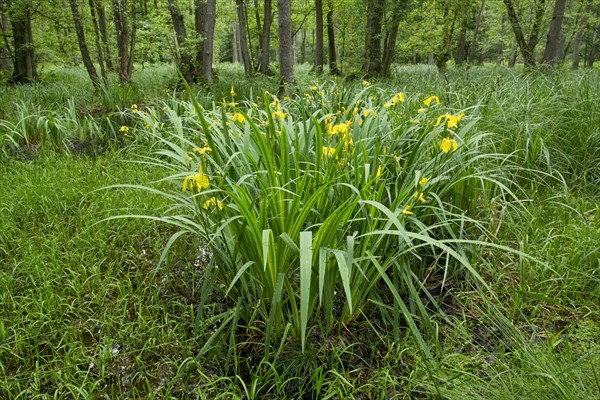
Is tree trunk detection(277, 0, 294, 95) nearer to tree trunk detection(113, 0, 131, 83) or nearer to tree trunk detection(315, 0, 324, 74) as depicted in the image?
tree trunk detection(113, 0, 131, 83)

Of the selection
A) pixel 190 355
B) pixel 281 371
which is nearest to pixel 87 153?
pixel 190 355

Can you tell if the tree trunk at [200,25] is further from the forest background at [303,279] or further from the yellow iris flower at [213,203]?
the yellow iris flower at [213,203]

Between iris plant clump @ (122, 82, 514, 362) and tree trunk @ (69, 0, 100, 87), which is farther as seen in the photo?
tree trunk @ (69, 0, 100, 87)

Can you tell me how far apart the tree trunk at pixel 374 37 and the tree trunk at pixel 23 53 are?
7563 millimetres

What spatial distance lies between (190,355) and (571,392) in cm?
129

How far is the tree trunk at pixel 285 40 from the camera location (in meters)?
4.55

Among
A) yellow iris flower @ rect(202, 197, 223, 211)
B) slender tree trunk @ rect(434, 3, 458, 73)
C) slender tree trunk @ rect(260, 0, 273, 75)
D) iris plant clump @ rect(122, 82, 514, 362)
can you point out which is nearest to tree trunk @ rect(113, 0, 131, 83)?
slender tree trunk @ rect(260, 0, 273, 75)

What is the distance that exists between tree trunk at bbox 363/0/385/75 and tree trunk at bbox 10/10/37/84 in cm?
756

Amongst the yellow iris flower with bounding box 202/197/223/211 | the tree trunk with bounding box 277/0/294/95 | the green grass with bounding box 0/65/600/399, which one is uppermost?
the tree trunk with bounding box 277/0/294/95

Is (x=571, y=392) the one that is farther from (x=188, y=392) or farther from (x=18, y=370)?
(x=18, y=370)

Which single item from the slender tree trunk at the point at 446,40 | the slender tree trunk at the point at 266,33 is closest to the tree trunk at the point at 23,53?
the slender tree trunk at the point at 266,33

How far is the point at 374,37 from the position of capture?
8.19m

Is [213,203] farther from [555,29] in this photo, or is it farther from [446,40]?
[446,40]

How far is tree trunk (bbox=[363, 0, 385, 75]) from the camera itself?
8.15 metres
